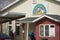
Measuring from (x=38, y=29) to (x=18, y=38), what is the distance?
15.9ft

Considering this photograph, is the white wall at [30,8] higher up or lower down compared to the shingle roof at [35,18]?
higher up

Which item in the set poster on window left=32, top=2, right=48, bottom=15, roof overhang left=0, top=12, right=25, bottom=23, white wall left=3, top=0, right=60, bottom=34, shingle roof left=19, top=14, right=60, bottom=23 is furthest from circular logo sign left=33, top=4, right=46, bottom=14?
roof overhang left=0, top=12, right=25, bottom=23

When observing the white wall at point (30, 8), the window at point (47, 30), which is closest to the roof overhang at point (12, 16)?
the white wall at point (30, 8)

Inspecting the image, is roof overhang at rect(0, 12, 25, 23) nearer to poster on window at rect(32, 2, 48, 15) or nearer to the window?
poster on window at rect(32, 2, 48, 15)

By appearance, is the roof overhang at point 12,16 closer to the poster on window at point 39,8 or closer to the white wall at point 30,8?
the white wall at point 30,8

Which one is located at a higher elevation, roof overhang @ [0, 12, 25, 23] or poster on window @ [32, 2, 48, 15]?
poster on window @ [32, 2, 48, 15]

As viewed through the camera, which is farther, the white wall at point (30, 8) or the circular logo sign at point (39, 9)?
the circular logo sign at point (39, 9)

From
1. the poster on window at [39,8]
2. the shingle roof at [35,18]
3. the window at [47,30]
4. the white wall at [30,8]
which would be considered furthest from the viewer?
the poster on window at [39,8]

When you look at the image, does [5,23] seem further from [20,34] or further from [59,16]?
[59,16]

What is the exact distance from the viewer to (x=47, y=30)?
33469mm

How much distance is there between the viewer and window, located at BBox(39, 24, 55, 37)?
33.3 metres

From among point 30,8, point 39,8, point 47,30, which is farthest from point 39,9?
point 47,30

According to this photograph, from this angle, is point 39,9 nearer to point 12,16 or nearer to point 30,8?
point 30,8

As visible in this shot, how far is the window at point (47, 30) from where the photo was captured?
3334 cm
